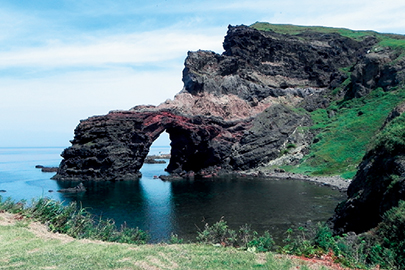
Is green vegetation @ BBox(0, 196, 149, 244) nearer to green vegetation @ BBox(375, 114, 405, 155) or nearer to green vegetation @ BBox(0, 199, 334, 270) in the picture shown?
green vegetation @ BBox(0, 199, 334, 270)

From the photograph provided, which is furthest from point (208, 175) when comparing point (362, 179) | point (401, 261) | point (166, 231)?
point (401, 261)

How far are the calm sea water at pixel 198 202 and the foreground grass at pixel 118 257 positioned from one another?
12.7m

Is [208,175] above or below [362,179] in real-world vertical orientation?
below

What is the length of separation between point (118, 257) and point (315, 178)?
192 feet

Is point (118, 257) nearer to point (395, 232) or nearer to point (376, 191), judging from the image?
point (395, 232)

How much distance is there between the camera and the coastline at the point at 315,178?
5563 cm

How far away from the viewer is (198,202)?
47219 mm

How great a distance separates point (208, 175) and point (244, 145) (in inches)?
543

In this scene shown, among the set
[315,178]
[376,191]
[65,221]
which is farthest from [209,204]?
[315,178]

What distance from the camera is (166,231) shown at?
106 ft

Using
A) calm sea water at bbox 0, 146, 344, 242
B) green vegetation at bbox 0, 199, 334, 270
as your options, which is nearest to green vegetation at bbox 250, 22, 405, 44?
calm sea water at bbox 0, 146, 344, 242

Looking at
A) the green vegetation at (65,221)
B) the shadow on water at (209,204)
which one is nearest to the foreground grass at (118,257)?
the green vegetation at (65,221)

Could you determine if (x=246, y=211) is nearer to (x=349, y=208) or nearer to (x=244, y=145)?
(x=349, y=208)

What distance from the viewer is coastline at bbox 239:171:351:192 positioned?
55.6m
